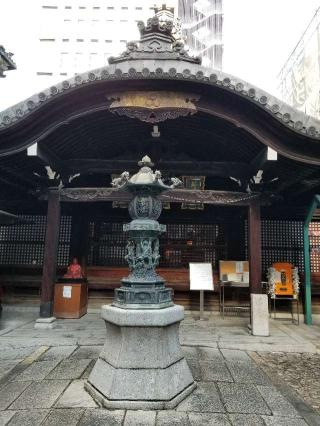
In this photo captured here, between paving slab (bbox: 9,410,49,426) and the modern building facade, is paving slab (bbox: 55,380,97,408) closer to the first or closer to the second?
paving slab (bbox: 9,410,49,426)

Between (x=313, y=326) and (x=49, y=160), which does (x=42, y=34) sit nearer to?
(x=49, y=160)

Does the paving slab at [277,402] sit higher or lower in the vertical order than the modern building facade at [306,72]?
lower

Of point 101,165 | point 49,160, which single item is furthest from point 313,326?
point 49,160

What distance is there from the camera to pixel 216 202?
8039mm

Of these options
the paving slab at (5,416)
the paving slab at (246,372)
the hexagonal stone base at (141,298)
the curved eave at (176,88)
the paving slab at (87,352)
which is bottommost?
the paving slab at (5,416)

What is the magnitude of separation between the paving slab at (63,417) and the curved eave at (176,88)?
5271 millimetres

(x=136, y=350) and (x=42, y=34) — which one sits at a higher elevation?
(x=42, y=34)

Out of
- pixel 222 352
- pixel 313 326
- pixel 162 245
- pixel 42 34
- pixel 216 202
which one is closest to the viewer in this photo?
pixel 222 352

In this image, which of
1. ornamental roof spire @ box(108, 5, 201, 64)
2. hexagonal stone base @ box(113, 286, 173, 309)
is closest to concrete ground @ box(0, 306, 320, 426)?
hexagonal stone base @ box(113, 286, 173, 309)

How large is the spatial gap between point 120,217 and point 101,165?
267cm

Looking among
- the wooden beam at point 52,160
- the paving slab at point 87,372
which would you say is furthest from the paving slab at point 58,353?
the wooden beam at point 52,160

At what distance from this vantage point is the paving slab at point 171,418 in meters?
3.46

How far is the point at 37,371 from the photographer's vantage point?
16.2 ft

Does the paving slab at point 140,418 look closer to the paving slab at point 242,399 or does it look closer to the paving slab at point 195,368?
Result: the paving slab at point 242,399
